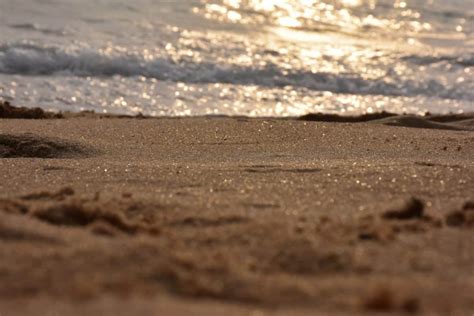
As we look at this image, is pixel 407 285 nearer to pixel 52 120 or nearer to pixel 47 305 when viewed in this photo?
pixel 47 305

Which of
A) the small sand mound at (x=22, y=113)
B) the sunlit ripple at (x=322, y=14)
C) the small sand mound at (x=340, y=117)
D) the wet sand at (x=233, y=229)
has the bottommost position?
the wet sand at (x=233, y=229)

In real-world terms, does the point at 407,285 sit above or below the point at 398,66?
below

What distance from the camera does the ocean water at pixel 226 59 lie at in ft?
23.7

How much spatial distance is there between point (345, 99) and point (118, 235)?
555cm

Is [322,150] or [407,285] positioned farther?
[322,150]

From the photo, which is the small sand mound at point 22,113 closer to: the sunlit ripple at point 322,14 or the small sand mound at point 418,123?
the small sand mound at point 418,123

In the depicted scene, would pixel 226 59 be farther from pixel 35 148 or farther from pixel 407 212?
pixel 407 212

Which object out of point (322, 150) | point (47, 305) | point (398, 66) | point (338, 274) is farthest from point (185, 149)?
point (398, 66)

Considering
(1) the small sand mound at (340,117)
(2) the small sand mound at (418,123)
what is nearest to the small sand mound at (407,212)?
(2) the small sand mound at (418,123)

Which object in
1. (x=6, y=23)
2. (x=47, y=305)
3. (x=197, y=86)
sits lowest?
(x=47, y=305)

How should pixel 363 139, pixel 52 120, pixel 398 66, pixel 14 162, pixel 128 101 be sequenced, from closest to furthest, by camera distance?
pixel 14 162 < pixel 363 139 < pixel 52 120 < pixel 128 101 < pixel 398 66

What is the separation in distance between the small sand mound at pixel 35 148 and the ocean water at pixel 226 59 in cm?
222

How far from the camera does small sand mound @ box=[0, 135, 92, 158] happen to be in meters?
4.19

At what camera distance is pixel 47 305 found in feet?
5.66
